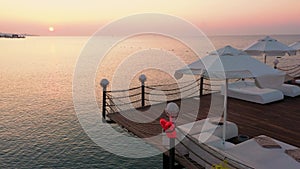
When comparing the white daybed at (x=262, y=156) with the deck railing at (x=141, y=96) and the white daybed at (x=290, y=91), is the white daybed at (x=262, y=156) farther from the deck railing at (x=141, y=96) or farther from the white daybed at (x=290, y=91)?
the white daybed at (x=290, y=91)

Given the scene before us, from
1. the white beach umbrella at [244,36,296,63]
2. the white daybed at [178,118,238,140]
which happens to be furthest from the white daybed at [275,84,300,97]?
the white daybed at [178,118,238,140]

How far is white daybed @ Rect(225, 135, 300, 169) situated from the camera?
4359 millimetres

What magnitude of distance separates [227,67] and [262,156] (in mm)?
1679

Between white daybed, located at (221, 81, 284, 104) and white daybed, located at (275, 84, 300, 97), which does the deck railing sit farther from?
white daybed, located at (275, 84, 300, 97)

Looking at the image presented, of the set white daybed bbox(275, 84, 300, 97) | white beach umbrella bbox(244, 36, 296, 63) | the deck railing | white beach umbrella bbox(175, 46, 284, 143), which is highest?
white beach umbrella bbox(244, 36, 296, 63)

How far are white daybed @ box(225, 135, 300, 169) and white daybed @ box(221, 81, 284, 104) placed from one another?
427cm

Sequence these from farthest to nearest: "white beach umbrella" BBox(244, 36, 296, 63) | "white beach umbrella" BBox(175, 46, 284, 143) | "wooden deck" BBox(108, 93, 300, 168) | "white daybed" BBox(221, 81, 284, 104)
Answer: "white beach umbrella" BBox(244, 36, 296, 63)
"white daybed" BBox(221, 81, 284, 104)
"wooden deck" BBox(108, 93, 300, 168)
"white beach umbrella" BBox(175, 46, 284, 143)

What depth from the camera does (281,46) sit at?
1039 centimetres

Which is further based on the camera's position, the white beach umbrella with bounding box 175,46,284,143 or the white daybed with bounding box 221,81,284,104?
the white daybed with bounding box 221,81,284,104

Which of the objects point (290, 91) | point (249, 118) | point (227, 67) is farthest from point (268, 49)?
point (227, 67)

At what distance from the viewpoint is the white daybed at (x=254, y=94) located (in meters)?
9.14

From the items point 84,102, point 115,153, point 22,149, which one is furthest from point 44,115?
point 115,153

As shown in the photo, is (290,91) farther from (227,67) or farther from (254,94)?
(227,67)

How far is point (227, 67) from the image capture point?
15.6 feet
